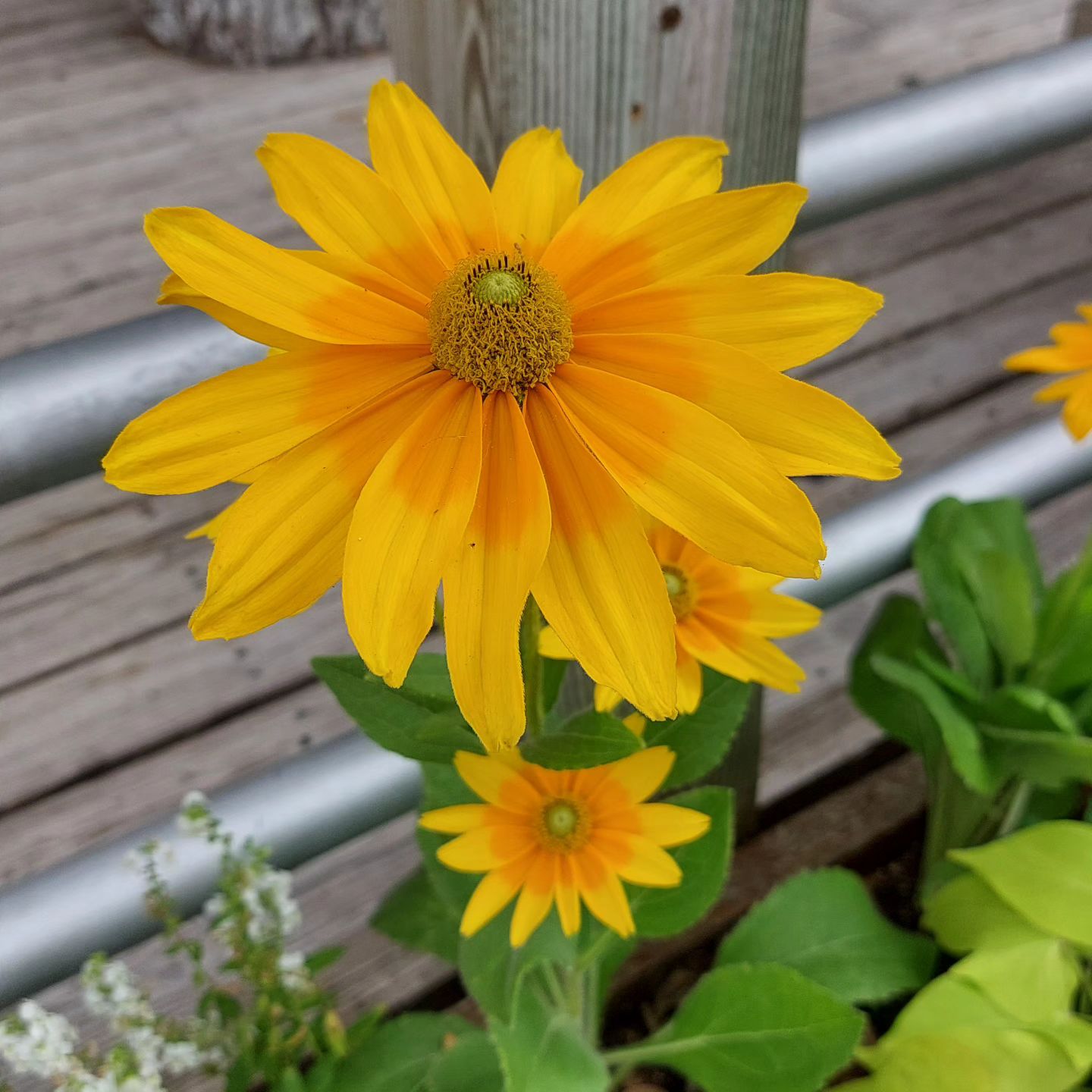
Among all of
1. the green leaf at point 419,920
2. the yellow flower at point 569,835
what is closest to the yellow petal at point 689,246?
the yellow flower at point 569,835

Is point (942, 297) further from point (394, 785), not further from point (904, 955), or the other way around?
point (394, 785)

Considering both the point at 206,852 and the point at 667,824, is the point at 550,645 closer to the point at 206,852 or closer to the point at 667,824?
the point at 667,824

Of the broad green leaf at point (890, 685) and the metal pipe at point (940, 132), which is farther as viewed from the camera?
the broad green leaf at point (890, 685)

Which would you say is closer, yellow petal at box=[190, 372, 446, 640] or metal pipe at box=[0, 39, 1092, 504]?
yellow petal at box=[190, 372, 446, 640]

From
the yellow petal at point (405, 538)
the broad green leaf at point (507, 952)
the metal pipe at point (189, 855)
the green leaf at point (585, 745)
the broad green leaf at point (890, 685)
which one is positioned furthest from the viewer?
the broad green leaf at point (890, 685)

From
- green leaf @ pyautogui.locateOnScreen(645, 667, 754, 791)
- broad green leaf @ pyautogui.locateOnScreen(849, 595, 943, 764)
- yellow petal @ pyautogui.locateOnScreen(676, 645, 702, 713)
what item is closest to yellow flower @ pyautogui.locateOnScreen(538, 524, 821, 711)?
yellow petal @ pyautogui.locateOnScreen(676, 645, 702, 713)

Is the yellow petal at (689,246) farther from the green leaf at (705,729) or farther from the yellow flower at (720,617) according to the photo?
the green leaf at (705,729)

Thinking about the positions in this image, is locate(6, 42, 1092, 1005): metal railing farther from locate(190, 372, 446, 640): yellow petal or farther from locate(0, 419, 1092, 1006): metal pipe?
locate(190, 372, 446, 640): yellow petal
